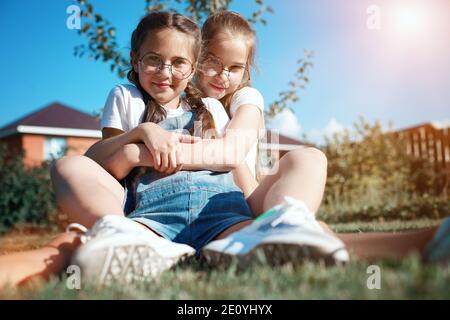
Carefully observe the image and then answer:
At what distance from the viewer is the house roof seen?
13.4 meters

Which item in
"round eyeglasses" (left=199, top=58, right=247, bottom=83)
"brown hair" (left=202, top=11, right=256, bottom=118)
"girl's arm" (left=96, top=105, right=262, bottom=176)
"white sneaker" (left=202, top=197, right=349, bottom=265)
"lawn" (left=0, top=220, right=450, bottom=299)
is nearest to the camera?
"lawn" (left=0, top=220, right=450, bottom=299)

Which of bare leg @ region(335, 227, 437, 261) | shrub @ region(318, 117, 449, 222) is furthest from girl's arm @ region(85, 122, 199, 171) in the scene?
shrub @ region(318, 117, 449, 222)

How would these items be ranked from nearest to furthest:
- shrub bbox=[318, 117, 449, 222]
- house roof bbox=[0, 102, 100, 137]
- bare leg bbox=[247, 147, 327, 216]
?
1. bare leg bbox=[247, 147, 327, 216]
2. shrub bbox=[318, 117, 449, 222]
3. house roof bbox=[0, 102, 100, 137]

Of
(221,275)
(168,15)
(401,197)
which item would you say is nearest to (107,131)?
(168,15)

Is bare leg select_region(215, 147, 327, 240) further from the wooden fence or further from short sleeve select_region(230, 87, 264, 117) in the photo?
the wooden fence

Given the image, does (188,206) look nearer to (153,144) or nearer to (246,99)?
(153,144)

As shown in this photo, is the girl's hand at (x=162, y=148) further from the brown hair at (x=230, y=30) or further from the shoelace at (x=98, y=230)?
the brown hair at (x=230, y=30)

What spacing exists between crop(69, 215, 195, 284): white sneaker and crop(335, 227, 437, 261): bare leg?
19.5 inches

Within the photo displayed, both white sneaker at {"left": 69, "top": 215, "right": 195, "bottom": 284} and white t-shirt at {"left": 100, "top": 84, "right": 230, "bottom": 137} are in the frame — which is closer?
white sneaker at {"left": 69, "top": 215, "right": 195, "bottom": 284}

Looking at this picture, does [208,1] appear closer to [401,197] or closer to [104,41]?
[104,41]

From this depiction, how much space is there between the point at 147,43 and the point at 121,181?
0.59 m

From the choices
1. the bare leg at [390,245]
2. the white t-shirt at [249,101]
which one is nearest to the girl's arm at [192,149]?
the white t-shirt at [249,101]

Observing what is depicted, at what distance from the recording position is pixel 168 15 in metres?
2.18
